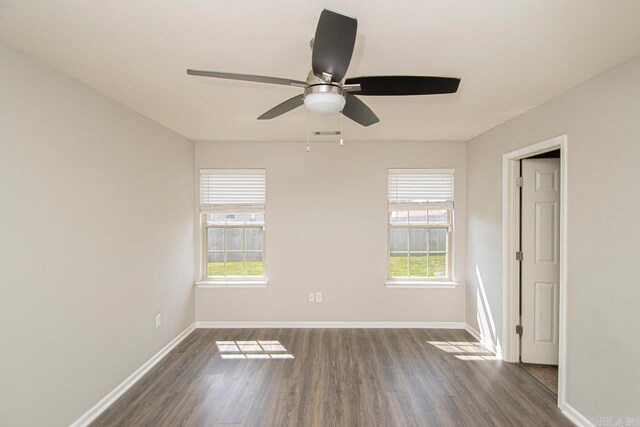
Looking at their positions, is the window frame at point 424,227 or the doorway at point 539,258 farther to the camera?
the window frame at point 424,227

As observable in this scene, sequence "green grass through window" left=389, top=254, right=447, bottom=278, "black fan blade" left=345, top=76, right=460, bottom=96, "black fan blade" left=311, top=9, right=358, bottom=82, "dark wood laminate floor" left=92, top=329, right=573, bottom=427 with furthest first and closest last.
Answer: "green grass through window" left=389, top=254, right=447, bottom=278, "dark wood laminate floor" left=92, top=329, right=573, bottom=427, "black fan blade" left=345, top=76, right=460, bottom=96, "black fan blade" left=311, top=9, right=358, bottom=82

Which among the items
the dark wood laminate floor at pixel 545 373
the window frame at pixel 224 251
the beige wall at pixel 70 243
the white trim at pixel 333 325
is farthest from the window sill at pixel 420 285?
the beige wall at pixel 70 243

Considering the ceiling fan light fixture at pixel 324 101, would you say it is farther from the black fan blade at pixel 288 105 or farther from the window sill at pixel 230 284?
the window sill at pixel 230 284

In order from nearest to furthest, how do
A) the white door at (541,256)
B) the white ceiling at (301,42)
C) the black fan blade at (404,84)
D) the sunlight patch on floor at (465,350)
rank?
the white ceiling at (301,42)
the black fan blade at (404,84)
the white door at (541,256)
the sunlight patch on floor at (465,350)

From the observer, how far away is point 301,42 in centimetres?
171

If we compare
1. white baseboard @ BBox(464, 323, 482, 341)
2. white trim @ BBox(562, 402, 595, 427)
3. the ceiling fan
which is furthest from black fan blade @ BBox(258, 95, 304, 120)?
white baseboard @ BBox(464, 323, 482, 341)

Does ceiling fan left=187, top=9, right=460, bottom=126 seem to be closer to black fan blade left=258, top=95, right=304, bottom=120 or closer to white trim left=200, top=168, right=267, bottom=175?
black fan blade left=258, top=95, right=304, bottom=120

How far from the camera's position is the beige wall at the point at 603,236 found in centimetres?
190

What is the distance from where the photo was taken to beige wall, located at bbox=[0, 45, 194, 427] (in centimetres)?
176

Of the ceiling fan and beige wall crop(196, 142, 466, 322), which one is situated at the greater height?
the ceiling fan

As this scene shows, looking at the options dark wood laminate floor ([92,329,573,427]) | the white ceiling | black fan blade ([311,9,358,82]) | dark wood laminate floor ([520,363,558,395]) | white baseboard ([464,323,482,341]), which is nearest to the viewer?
black fan blade ([311,9,358,82])

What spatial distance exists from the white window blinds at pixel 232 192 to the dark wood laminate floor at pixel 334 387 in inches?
66.5

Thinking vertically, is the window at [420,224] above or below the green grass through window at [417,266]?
above

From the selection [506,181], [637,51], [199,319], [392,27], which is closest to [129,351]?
[199,319]
